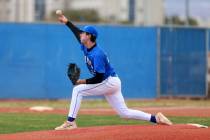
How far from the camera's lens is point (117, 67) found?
84.8 ft

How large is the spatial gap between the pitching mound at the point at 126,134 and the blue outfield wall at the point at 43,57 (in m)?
14.3

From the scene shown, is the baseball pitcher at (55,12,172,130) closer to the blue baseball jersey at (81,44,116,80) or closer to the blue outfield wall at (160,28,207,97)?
the blue baseball jersey at (81,44,116,80)

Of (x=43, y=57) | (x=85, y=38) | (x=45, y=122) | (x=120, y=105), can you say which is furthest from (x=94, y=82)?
(x=43, y=57)

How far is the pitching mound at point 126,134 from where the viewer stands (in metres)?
9.96

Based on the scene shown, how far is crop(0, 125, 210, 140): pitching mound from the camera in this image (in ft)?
32.7

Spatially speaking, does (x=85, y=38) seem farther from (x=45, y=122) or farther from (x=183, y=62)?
(x=183, y=62)

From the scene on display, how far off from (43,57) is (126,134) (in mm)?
15704

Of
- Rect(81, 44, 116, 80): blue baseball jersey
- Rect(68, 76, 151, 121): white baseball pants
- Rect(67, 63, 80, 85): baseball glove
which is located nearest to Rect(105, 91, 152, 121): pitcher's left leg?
Rect(68, 76, 151, 121): white baseball pants

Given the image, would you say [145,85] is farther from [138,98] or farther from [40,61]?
[40,61]

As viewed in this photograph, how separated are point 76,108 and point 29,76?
14.3 metres

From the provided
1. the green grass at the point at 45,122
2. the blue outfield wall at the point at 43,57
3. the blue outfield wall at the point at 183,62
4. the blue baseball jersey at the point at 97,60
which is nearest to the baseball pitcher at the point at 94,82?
the blue baseball jersey at the point at 97,60

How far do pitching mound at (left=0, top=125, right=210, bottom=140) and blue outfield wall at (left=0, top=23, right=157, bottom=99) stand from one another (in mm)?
14273

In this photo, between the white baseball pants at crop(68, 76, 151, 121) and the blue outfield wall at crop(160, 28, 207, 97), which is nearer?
the white baseball pants at crop(68, 76, 151, 121)

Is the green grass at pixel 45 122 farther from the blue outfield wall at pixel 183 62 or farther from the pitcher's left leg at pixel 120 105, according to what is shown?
the blue outfield wall at pixel 183 62
